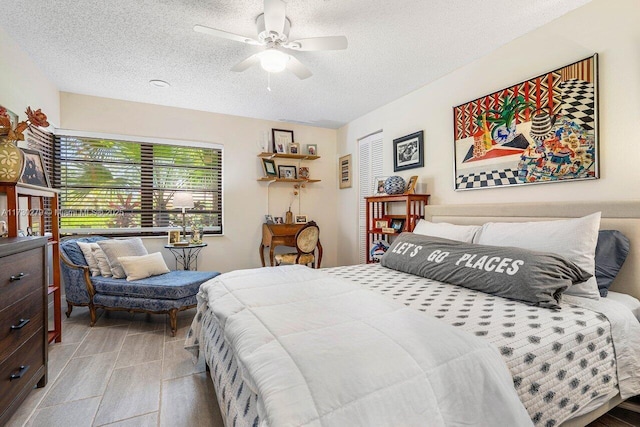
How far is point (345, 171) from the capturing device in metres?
4.72

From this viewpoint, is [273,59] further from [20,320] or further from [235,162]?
[235,162]

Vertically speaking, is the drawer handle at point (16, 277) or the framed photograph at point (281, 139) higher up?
the framed photograph at point (281, 139)

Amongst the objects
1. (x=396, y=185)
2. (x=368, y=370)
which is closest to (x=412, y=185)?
(x=396, y=185)

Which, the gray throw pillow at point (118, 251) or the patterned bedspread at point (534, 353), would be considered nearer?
the patterned bedspread at point (534, 353)

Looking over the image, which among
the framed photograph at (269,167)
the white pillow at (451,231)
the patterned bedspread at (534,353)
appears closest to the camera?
the patterned bedspread at (534,353)

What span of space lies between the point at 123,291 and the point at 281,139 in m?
2.88

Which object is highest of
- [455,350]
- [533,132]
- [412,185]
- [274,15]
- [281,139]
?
[274,15]

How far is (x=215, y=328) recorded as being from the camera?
5.27 ft

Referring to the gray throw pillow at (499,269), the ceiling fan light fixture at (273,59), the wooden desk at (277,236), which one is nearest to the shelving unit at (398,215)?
the gray throw pillow at (499,269)

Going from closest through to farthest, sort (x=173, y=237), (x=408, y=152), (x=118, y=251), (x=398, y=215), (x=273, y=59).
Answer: (x=273, y=59) → (x=118, y=251) → (x=408, y=152) → (x=398, y=215) → (x=173, y=237)

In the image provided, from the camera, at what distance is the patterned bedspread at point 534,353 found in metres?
1.06

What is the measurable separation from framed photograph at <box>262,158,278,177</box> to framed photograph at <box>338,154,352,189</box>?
110 cm

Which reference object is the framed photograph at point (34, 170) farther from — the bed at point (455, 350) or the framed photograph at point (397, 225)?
the framed photograph at point (397, 225)

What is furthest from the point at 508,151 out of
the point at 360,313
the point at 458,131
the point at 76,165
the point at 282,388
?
the point at 76,165
